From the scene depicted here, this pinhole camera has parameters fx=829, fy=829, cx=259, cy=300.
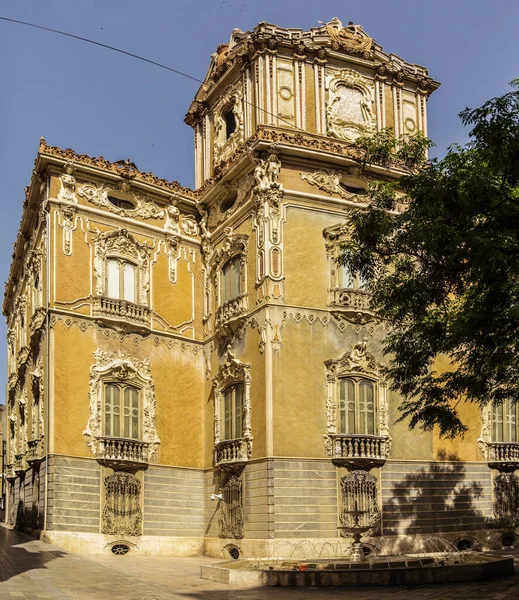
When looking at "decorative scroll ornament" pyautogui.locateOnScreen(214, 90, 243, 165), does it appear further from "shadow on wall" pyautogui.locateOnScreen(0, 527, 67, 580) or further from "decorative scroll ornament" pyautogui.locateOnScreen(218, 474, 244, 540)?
"shadow on wall" pyautogui.locateOnScreen(0, 527, 67, 580)

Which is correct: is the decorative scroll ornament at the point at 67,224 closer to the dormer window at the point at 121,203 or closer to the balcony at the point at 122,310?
the dormer window at the point at 121,203

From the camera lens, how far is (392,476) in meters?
29.1

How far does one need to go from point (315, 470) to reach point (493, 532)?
7.87 metres

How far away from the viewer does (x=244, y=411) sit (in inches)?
1144

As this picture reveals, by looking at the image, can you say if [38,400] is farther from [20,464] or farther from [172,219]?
[172,219]

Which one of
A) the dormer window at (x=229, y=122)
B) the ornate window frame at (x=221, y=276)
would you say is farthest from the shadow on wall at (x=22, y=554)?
the dormer window at (x=229, y=122)

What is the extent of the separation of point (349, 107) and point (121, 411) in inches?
578

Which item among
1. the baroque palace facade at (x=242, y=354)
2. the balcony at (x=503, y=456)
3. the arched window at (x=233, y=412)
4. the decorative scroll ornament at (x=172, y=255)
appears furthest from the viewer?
the decorative scroll ornament at (x=172, y=255)

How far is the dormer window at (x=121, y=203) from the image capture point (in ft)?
104

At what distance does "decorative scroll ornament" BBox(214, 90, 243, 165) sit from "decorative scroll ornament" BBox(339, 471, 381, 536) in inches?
520

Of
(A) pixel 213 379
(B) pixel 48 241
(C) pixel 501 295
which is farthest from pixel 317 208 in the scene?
(C) pixel 501 295

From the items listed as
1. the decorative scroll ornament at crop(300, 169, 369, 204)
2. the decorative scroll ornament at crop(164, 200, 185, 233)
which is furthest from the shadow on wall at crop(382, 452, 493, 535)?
the decorative scroll ornament at crop(164, 200, 185, 233)

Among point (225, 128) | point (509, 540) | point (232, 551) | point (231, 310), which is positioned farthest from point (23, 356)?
point (509, 540)

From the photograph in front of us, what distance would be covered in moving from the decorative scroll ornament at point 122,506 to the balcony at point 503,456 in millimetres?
13268
